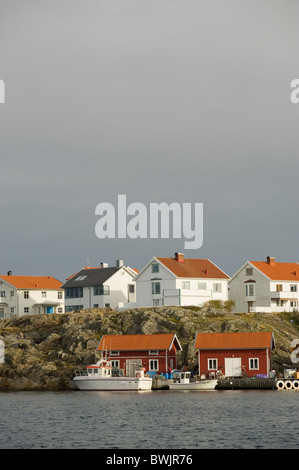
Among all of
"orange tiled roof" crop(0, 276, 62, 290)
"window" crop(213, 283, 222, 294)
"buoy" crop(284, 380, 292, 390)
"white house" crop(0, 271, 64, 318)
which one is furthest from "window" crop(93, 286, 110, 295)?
"buoy" crop(284, 380, 292, 390)

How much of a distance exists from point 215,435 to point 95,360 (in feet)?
145

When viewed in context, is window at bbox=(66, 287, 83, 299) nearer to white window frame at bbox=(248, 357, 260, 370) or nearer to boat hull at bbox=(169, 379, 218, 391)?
boat hull at bbox=(169, 379, 218, 391)

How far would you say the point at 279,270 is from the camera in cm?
11969

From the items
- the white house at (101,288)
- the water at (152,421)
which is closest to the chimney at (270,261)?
the white house at (101,288)

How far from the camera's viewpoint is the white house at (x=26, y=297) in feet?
438

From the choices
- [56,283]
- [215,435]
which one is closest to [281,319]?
[56,283]

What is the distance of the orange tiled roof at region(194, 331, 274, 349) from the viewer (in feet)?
287

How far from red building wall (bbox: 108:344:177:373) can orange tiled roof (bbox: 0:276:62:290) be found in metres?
45.6

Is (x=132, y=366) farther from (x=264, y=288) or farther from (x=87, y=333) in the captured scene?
(x=264, y=288)

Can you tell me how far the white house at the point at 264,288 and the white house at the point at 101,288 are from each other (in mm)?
16044

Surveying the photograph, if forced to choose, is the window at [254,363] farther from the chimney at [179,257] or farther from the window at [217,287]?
the chimney at [179,257]

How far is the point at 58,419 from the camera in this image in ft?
192
